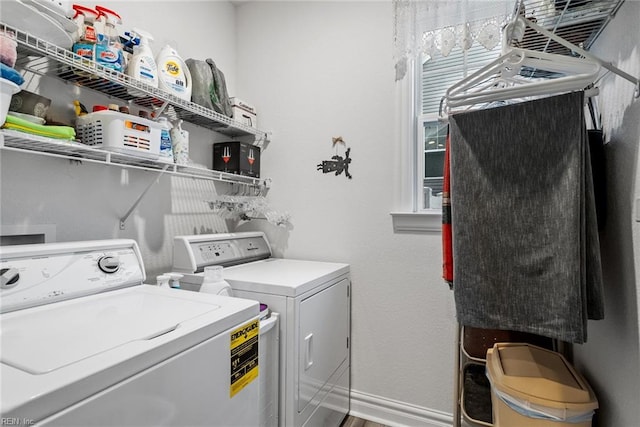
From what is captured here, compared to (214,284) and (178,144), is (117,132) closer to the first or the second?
(178,144)

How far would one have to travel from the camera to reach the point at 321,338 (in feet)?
5.36

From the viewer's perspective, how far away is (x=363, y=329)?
2016 mm

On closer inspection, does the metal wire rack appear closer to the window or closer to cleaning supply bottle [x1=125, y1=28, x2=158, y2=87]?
the window

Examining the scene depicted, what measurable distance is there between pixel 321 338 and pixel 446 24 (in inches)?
64.5

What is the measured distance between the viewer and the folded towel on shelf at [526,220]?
0.94 meters

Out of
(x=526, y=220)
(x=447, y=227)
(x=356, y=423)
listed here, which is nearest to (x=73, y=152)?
(x=447, y=227)

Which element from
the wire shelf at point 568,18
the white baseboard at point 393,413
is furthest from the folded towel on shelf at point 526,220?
the white baseboard at point 393,413

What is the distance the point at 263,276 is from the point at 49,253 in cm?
82

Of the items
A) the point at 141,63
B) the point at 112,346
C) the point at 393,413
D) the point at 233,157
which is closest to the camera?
the point at 112,346

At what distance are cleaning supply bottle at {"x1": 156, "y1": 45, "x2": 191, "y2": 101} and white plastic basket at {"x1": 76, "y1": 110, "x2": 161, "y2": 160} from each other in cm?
32

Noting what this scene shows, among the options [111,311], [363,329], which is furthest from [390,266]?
[111,311]

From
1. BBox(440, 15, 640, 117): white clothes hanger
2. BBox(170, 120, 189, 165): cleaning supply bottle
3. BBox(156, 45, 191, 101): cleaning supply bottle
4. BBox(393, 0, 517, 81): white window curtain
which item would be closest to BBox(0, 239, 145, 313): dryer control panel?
BBox(170, 120, 189, 165): cleaning supply bottle

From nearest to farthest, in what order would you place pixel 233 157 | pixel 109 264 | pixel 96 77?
pixel 109 264, pixel 96 77, pixel 233 157

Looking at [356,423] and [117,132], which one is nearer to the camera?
[117,132]
